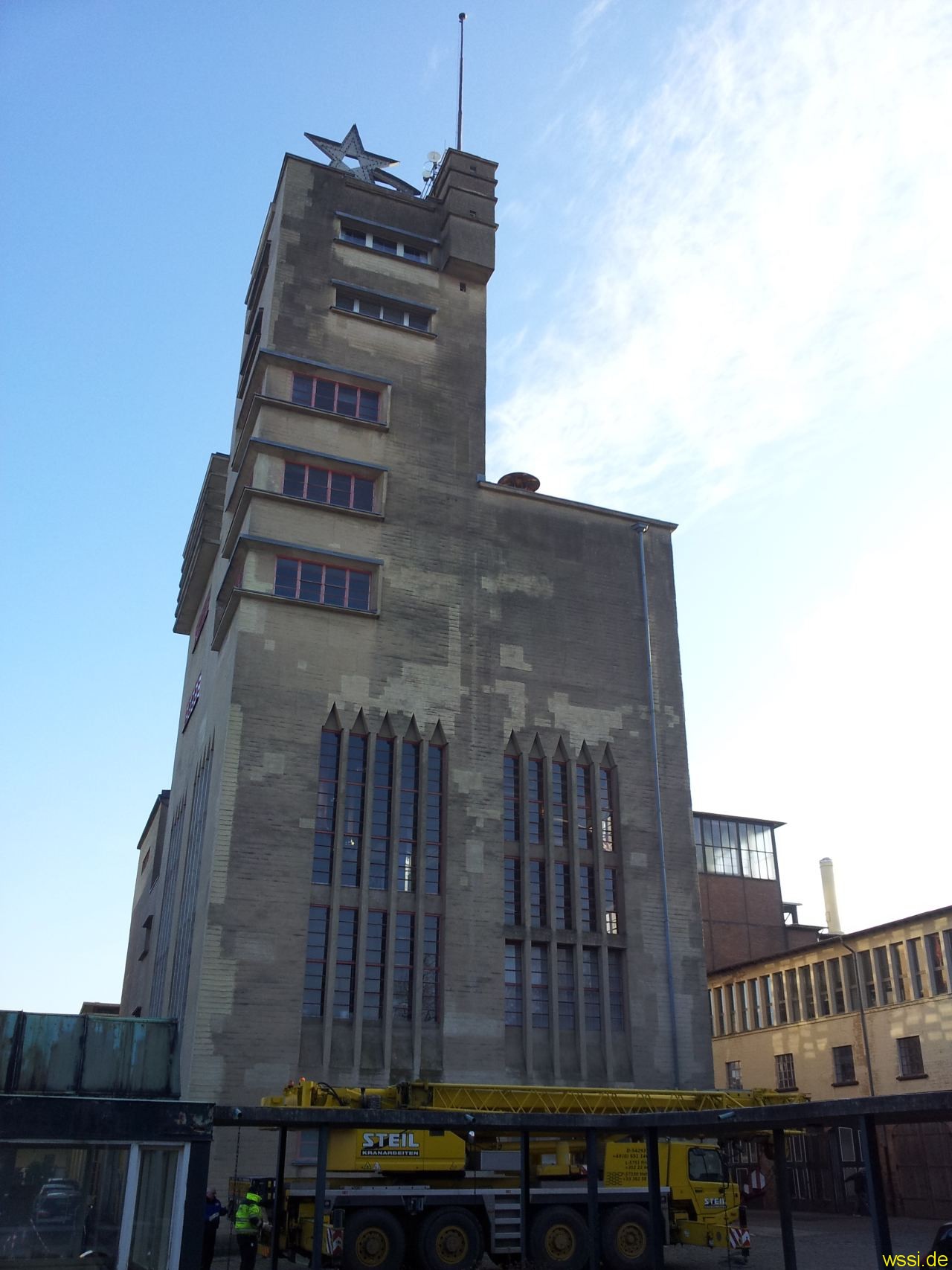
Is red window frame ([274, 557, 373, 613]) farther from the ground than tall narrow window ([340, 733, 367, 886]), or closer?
farther from the ground

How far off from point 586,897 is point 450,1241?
1491 centimetres

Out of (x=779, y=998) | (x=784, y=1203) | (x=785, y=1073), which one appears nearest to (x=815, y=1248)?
(x=784, y=1203)

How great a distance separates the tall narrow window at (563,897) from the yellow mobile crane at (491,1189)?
10207mm

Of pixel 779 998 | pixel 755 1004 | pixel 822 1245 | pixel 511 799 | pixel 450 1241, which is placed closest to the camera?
pixel 450 1241

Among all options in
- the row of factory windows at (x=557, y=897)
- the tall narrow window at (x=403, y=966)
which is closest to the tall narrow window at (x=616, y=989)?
the row of factory windows at (x=557, y=897)

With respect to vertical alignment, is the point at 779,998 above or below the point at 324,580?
below

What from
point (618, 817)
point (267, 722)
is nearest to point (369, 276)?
point (267, 722)

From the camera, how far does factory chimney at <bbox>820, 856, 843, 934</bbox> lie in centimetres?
6247

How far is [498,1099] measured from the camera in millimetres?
24484

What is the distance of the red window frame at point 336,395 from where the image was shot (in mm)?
40156

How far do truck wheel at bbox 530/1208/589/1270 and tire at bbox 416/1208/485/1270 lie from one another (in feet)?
4.14

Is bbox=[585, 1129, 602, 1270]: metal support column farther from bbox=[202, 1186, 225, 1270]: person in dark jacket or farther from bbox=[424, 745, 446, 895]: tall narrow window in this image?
bbox=[424, 745, 446, 895]: tall narrow window

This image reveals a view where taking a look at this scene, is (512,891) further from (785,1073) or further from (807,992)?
(785,1073)

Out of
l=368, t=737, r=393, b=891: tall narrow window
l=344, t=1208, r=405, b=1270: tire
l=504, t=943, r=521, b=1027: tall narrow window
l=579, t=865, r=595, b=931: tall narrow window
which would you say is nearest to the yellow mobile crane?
l=344, t=1208, r=405, b=1270: tire
